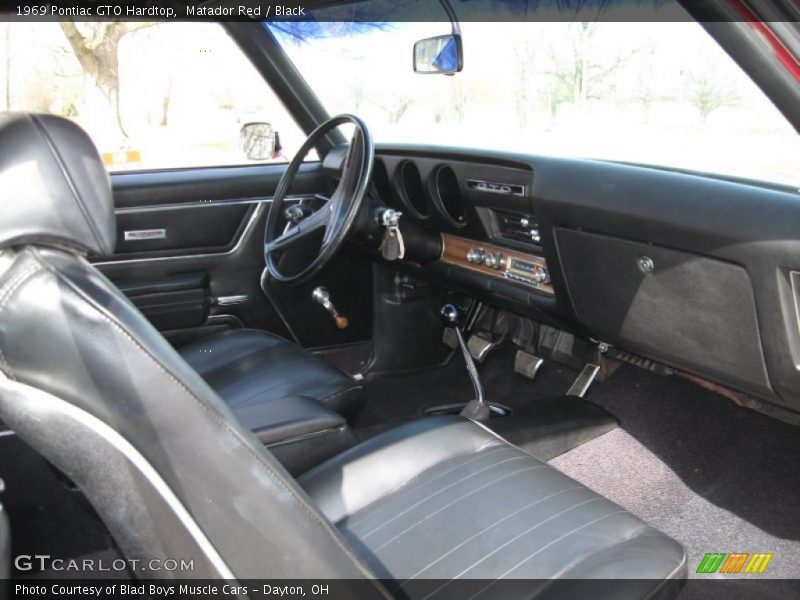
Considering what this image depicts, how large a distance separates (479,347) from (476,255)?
62 centimetres

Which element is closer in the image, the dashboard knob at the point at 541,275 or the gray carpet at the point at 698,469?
→ the gray carpet at the point at 698,469

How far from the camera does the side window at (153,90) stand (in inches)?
95.6

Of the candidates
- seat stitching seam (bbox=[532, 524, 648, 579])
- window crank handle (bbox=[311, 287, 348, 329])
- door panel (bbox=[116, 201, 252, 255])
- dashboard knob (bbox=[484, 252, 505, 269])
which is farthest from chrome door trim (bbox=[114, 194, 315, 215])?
seat stitching seam (bbox=[532, 524, 648, 579])

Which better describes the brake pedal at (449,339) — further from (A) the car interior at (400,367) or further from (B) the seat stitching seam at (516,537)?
(B) the seat stitching seam at (516,537)

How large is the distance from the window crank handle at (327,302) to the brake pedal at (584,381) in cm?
92

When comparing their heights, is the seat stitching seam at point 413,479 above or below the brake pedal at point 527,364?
above

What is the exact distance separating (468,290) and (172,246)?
3.72 ft

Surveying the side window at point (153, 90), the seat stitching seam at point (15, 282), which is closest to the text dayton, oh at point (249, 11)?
the side window at point (153, 90)

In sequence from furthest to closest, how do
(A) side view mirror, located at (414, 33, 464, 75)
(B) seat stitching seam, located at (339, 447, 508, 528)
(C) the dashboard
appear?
(A) side view mirror, located at (414, 33, 464, 75)
(C) the dashboard
(B) seat stitching seam, located at (339, 447, 508, 528)

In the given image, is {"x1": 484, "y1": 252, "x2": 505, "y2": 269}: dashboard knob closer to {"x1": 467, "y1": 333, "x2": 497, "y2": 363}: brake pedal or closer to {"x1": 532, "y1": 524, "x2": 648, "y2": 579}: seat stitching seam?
{"x1": 467, "y1": 333, "x2": 497, "y2": 363}: brake pedal

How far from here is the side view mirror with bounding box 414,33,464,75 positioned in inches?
88.3

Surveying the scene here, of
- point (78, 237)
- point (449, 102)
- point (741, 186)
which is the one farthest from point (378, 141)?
point (78, 237)

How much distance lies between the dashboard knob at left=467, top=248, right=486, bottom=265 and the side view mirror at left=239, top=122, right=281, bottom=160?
102 centimetres

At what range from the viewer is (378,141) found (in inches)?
118
